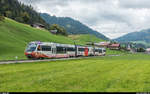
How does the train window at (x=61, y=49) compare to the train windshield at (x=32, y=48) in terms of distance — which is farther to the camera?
the train window at (x=61, y=49)

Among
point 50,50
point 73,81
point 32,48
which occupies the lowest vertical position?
point 73,81

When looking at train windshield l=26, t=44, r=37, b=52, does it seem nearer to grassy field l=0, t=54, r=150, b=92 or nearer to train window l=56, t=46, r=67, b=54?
train window l=56, t=46, r=67, b=54

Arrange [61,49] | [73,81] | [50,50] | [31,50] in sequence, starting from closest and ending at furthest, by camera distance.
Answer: [73,81], [31,50], [50,50], [61,49]

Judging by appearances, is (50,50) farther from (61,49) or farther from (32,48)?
(61,49)

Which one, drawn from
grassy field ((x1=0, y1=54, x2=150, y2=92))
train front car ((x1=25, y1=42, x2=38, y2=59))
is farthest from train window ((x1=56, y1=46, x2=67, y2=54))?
grassy field ((x1=0, y1=54, x2=150, y2=92))

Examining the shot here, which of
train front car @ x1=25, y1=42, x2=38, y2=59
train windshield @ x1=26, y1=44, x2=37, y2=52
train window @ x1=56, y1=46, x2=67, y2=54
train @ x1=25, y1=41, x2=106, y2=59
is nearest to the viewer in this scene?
train front car @ x1=25, y1=42, x2=38, y2=59

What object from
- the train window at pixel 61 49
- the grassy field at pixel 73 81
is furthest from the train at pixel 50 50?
the grassy field at pixel 73 81

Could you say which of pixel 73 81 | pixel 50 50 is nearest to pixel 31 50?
pixel 50 50

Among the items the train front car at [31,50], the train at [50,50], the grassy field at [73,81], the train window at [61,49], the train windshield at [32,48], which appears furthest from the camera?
the train window at [61,49]

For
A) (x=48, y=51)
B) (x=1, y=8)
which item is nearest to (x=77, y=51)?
(x=48, y=51)

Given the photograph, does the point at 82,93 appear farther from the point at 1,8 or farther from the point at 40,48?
the point at 1,8

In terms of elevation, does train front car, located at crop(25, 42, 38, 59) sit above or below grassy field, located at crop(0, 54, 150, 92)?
above

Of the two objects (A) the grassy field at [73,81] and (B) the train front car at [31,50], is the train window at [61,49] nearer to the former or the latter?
(B) the train front car at [31,50]

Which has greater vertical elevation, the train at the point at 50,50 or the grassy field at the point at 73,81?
the train at the point at 50,50
